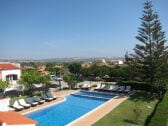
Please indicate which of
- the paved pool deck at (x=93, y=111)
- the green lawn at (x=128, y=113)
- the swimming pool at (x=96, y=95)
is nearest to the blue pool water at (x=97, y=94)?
the swimming pool at (x=96, y=95)

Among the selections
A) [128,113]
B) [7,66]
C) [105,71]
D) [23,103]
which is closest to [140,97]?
[128,113]

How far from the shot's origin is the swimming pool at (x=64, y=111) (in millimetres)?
18484

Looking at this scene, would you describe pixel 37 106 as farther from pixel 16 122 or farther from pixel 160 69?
pixel 160 69

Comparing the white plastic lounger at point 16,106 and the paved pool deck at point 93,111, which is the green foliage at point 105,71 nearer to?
the paved pool deck at point 93,111

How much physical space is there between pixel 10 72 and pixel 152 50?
49.1 ft

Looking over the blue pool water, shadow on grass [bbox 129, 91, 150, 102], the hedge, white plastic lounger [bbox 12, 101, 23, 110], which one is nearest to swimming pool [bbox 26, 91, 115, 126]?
white plastic lounger [bbox 12, 101, 23, 110]

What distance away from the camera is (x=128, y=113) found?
18.2m

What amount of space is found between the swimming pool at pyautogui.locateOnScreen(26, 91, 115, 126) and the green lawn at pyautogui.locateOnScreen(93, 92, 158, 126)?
2.83 meters

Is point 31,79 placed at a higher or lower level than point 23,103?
higher

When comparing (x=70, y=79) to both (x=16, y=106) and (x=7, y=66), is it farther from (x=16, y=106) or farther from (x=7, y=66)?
(x=16, y=106)

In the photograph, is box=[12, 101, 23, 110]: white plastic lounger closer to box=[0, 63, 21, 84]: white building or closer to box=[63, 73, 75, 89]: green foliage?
box=[0, 63, 21, 84]: white building

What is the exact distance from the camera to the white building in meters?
29.0

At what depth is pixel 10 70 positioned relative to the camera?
29.8 metres

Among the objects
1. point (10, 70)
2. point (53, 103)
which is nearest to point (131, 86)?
point (53, 103)
